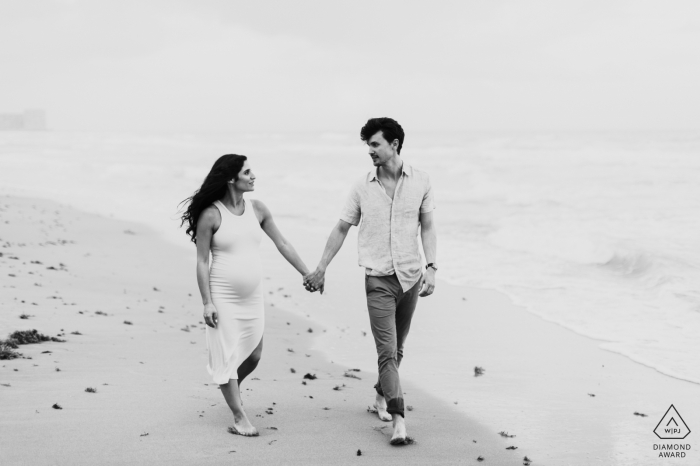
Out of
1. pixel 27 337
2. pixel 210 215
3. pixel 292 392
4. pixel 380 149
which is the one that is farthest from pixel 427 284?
pixel 27 337

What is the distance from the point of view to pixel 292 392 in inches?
217

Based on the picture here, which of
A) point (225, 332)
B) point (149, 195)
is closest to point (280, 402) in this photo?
point (225, 332)

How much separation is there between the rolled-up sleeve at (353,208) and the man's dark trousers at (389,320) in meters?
0.45

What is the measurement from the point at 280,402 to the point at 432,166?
39647 millimetres

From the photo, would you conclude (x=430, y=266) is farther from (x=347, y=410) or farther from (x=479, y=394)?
(x=479, y=394)

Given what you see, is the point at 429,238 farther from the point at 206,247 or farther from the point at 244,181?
the point at 206,247

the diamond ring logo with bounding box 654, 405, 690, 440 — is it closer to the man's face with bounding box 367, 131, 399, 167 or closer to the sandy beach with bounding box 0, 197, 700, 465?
the sandy beach with bounding box 0, 197, 700, 465

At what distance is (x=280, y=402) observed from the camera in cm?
519

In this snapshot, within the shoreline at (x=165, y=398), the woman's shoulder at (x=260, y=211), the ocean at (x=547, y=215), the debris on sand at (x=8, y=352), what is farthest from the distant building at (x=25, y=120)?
the woman's shoulder at (x=260, y=211)

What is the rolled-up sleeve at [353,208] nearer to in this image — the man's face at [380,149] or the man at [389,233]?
the man at [389,233]

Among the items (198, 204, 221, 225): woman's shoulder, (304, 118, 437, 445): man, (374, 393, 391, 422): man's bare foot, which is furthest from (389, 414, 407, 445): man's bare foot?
(198, 204, 221, 225): woman's shoulder

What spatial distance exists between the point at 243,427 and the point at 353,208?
163 cm

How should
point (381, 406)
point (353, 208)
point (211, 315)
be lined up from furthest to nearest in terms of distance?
point (381, 406) → point (353, 208) → point (211, 315)

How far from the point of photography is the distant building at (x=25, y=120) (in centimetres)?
17300
